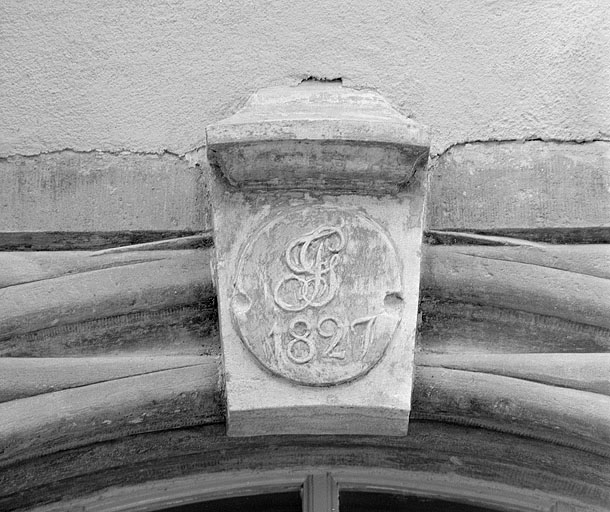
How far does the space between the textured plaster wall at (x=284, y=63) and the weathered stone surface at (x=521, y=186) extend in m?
0.03

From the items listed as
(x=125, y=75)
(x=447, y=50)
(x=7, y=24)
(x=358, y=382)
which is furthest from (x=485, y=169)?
(x=7, y=24)

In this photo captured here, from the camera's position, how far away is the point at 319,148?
5.52 ft

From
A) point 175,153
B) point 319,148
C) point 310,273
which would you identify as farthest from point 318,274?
point 175,153

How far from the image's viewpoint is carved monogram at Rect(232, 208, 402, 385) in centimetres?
171

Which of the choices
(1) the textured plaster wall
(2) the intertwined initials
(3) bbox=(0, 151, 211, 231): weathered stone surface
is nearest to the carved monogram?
(2) the intertwined initials

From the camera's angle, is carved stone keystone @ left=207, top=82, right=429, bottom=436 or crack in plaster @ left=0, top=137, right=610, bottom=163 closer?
carved stone keystone @ left=207, top=82, right=429, bottom=436

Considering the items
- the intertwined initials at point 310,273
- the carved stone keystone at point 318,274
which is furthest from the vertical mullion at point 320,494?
the intertwined initials at point 310,273

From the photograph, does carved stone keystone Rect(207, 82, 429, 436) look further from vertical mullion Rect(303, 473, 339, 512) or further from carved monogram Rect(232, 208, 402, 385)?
vertical mullion Rect(303, 473, 339, 512)

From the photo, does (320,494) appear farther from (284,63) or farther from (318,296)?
(284,63)

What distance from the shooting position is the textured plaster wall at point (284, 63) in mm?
1925

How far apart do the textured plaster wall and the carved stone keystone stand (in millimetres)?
210

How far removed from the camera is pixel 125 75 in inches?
76.4

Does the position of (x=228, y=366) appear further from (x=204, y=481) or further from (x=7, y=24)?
(x=7, y=24)

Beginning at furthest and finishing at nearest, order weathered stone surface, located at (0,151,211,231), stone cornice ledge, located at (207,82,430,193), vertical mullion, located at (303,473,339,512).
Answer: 1. vertical mullion, located at (303,473,339,512)
2. weathered stone surface, located at (0,151,211,231)
3. stone cornice ledge, located at (207,82,430,193)
